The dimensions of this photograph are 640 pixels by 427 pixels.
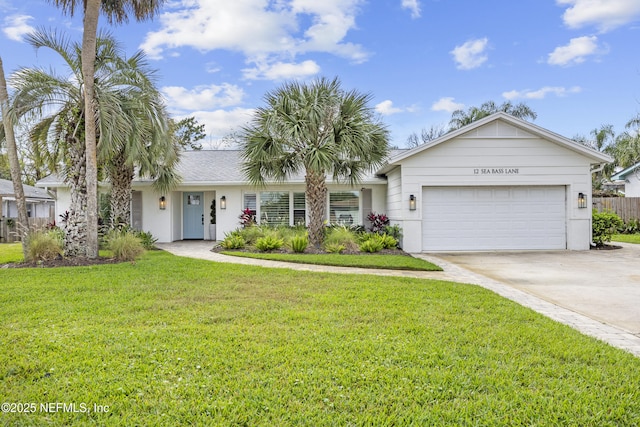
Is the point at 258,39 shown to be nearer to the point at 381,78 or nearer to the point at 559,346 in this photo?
the point at 381,78

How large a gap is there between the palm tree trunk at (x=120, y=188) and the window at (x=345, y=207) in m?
7.23

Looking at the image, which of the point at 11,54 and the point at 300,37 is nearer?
the point at 11,54

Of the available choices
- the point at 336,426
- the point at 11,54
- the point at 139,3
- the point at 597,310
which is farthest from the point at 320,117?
the point at 336,426

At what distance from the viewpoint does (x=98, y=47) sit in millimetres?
10125

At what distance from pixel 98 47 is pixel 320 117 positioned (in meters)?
6.02

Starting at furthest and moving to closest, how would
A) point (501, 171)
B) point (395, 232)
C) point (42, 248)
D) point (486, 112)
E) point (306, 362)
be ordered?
point (486, 112) → point (395, 232) → point (501, 171) → point (42, 248) → point (306, 362)

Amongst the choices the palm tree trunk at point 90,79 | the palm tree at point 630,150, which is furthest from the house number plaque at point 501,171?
the palm tree at point 630,150

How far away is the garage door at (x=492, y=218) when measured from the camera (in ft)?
41.1

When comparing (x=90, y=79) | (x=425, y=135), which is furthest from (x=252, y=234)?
(x=425, y=135)

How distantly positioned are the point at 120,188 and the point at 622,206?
2150 cm

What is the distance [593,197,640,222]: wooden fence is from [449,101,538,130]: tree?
12.5m

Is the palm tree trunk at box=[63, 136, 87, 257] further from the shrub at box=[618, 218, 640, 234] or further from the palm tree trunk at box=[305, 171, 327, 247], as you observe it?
the shrub at box=[618, 218, 640, 234]

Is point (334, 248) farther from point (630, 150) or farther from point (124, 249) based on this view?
point (630, 150)

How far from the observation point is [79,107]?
10.1 meters
